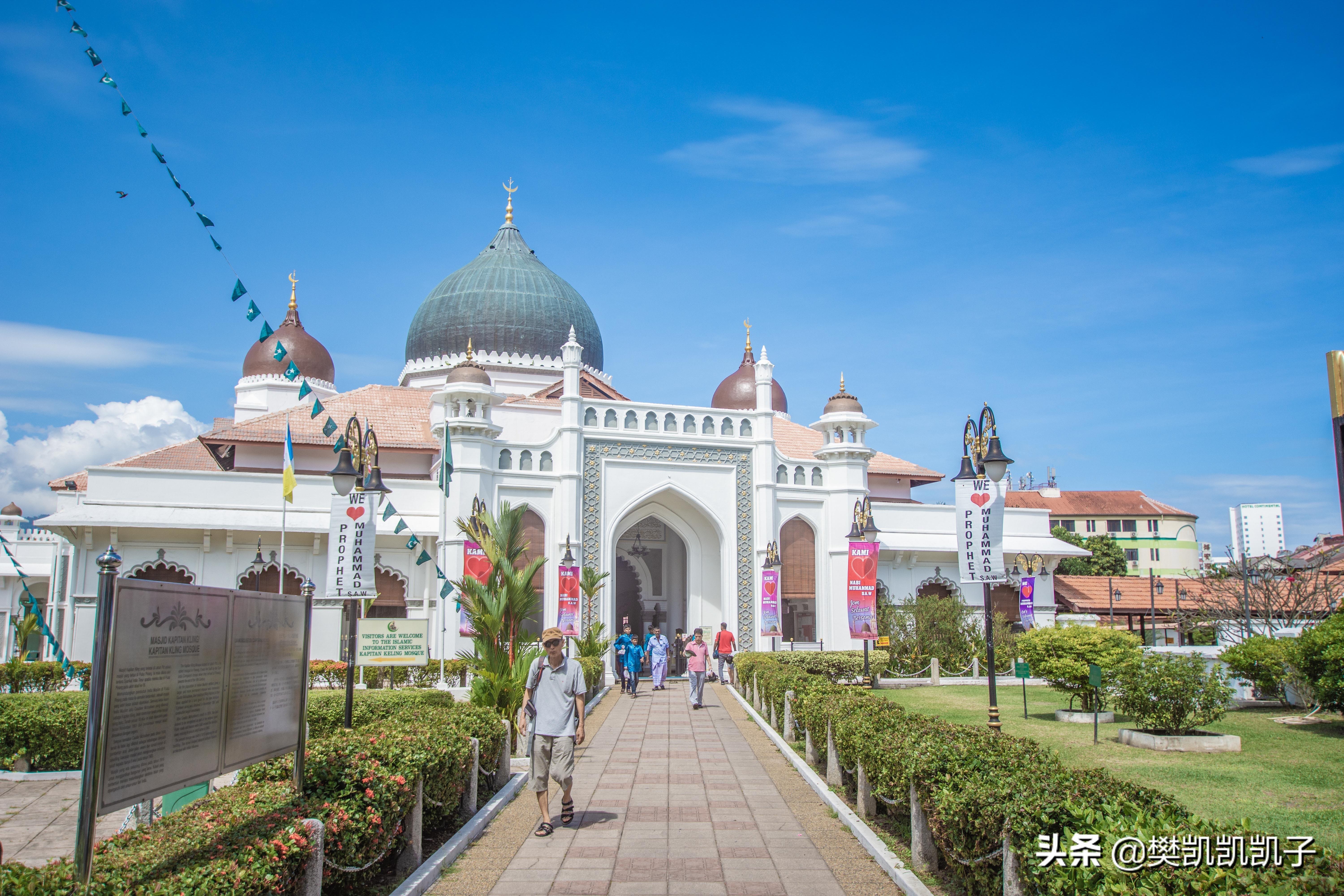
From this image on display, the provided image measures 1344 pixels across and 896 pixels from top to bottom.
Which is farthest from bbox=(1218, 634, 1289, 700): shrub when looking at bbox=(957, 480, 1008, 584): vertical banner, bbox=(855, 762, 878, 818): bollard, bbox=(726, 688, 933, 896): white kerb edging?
bbox=(855, 762, 878, 818): bollard

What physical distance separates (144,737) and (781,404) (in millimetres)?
35626

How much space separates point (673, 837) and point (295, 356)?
31.8 m

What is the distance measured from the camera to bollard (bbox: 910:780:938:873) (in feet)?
21.6

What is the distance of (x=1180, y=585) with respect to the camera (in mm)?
35906

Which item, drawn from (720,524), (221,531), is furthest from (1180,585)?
(221,531)

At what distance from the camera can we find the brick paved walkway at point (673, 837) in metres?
6.37

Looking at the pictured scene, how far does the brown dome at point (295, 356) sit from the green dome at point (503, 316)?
4.26m

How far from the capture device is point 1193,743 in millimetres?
11078

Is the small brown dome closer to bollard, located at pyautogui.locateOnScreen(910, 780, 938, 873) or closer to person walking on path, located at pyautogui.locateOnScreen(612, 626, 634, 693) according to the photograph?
person walking on path, located at pyautogui.locateOnScreen(612, 626, 634, 693)

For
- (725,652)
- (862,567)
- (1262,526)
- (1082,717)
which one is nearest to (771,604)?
(725,652)

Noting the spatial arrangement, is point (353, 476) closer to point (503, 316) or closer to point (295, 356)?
point (503, 316)

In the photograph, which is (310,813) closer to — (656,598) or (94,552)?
(94,552)

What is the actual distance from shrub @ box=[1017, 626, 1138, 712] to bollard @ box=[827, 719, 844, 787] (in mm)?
5726

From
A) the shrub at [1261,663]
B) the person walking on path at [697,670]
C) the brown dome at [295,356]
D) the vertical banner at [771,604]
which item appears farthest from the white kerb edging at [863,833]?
the brown dome at [295,356]
